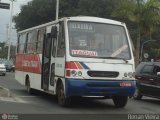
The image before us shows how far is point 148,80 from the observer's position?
1859 centimetres

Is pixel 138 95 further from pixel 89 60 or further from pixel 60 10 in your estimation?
pixel 60 10

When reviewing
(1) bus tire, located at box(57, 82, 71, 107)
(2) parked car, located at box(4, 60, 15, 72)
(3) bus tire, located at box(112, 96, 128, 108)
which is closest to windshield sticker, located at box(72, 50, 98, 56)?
(1) bus tire, located at box(57, 82, 71, 107)

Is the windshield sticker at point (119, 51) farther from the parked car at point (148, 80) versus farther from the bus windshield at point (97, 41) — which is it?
the parked car at point (148, 80)

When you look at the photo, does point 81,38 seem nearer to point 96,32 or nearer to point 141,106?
point 96,32

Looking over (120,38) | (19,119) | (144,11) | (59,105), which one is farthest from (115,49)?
(144,11)

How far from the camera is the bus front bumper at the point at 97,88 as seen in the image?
14.3 metres

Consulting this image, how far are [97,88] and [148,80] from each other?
4577 millimetres

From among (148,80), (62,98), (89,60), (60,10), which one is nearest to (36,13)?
(60,10)

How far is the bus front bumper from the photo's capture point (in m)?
14.3

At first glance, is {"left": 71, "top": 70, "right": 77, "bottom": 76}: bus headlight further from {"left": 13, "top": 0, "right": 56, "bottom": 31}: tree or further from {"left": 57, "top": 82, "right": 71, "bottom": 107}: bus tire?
{"left": 13, "top": 0, "right": 56, "bottom": 31}: tree

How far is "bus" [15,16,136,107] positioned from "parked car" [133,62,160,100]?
2.31 meters

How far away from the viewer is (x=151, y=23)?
3956 cm

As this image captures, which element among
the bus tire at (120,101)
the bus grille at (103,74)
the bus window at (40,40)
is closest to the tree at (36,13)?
the bus window at (40,40)

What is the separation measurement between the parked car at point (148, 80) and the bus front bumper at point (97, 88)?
311cm
